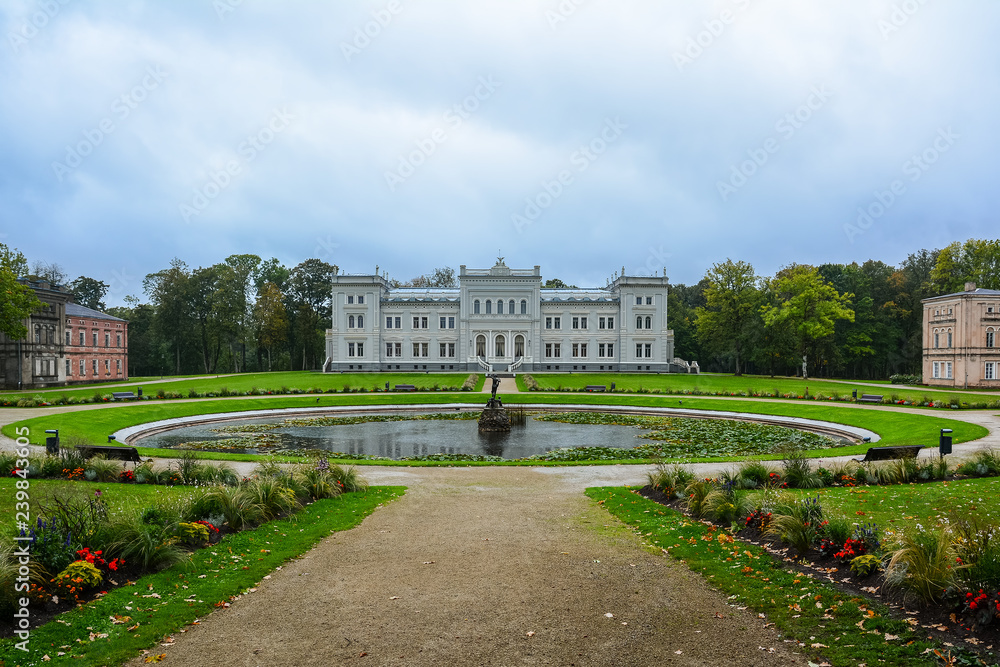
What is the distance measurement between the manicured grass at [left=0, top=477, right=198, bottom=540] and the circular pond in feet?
23.7

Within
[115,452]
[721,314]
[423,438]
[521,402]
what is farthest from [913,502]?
[721,314]

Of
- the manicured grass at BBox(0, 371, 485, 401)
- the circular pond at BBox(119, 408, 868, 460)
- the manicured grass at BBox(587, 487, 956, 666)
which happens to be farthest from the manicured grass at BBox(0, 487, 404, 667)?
the manicured grass at BBox(0, 371, 485, 401)

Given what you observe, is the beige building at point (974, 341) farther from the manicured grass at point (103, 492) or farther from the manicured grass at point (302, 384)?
the manicured grass at point (103, 492)

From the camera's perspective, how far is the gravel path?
5.88 metres

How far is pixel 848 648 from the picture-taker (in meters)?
5.81

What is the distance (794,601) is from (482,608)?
3476 millimetres

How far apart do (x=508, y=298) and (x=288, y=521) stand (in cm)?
5939

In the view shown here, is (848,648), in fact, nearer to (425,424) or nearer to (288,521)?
(288,521)

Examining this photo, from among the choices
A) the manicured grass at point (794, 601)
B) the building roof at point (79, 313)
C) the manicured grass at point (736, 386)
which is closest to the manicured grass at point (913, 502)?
the manicured grass at point (794, 601)

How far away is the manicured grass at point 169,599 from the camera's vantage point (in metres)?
5.80

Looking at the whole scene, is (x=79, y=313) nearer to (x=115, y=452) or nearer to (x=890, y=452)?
(x=115, y=452)

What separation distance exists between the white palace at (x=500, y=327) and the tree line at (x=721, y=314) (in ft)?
20.2

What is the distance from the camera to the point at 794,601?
6.94 meters

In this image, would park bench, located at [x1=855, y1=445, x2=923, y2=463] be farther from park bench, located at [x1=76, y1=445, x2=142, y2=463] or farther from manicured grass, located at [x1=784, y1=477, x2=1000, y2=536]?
park bench, located at [x1=76, y1=445, x2=142, y2=463]
